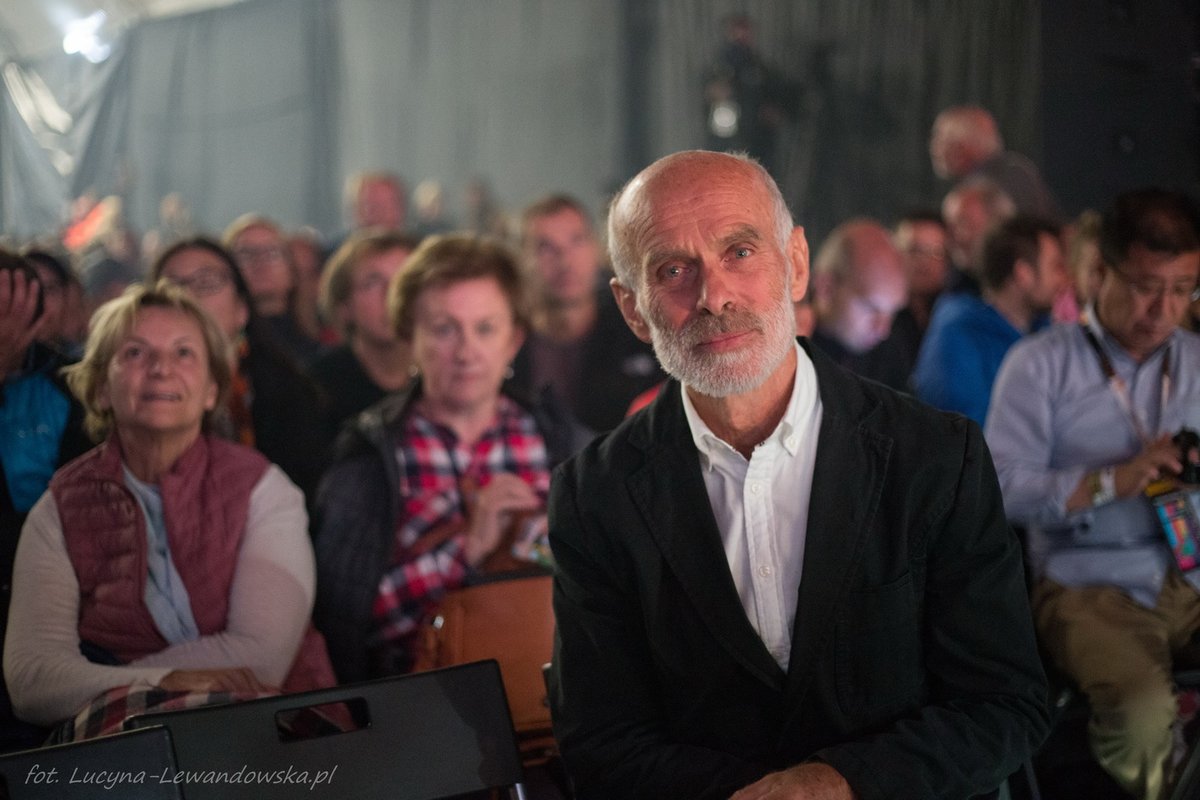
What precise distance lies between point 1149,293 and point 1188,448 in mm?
390

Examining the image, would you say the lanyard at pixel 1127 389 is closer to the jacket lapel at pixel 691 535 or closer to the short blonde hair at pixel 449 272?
the jacket lapel at pixel 691 535

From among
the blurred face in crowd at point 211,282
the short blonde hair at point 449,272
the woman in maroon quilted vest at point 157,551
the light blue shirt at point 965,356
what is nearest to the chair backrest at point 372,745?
the woman in maroon quilted vest at point 157,551

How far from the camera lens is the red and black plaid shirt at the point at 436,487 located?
113 inches

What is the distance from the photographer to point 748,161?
6.31 ft

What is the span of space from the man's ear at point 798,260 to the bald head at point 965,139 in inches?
143

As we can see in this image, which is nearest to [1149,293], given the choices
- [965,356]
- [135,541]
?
[965,356]

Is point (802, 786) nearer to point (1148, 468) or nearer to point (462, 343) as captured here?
point (1148, 468)

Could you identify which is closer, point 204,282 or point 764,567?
point 764,567

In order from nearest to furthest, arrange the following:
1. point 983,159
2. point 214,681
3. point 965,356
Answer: point 214,681
point 965,356
point 983,159

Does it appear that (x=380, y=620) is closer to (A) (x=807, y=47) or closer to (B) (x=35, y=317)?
(B) (x=35, y=317)

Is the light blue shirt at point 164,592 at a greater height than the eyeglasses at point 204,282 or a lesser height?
lesser

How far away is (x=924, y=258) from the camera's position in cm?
501

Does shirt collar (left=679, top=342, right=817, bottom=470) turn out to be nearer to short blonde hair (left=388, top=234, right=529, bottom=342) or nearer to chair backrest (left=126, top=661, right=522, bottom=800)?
chair backrest (left=126, top=661, right=522, bottom=800)

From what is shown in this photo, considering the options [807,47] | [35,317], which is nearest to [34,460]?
[35,317]
